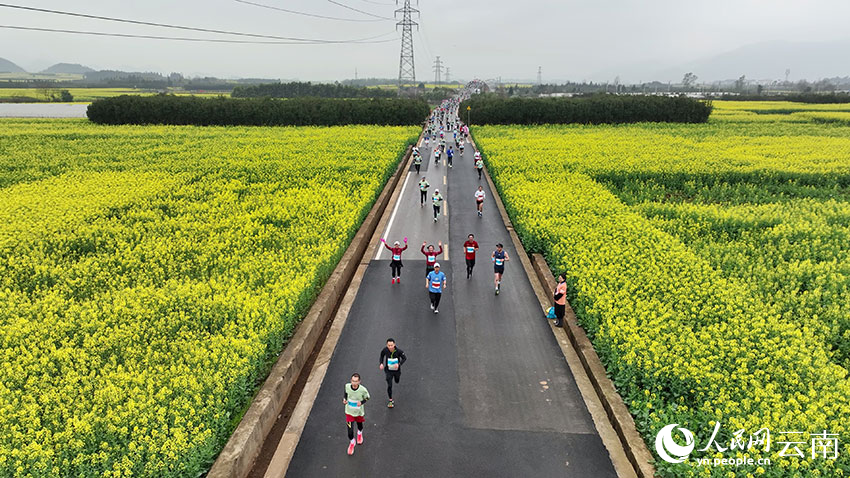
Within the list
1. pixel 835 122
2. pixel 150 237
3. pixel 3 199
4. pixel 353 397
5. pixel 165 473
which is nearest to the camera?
pixel 165 473

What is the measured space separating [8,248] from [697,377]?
18.4 meters

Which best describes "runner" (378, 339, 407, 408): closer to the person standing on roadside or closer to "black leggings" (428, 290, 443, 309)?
"black leggings" (428, 290, 443, 309)

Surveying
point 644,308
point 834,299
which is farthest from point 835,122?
point 644,308

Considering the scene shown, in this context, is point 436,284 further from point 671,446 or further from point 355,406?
point 671,446

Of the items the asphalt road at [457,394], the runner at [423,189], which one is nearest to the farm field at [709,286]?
the asphalt road at [457,394]

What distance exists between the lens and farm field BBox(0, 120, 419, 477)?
6691mm

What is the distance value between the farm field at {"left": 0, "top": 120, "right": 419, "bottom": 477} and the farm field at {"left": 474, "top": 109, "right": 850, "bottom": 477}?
268 inches

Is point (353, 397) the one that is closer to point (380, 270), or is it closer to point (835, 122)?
point (380, 270)

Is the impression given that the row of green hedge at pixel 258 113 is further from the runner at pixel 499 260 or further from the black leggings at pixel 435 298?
the black leggings at pixel 435 298

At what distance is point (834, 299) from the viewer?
35.1ft

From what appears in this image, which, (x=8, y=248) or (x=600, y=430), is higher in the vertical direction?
(x=8, y=248)

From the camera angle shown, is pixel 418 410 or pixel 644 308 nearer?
pixel 418 410

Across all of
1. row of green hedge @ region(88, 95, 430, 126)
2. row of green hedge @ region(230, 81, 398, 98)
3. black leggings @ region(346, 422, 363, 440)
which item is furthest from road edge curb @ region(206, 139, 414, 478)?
row of green hedge @ region(230, 81, 398, 98)

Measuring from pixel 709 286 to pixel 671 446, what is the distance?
18.8ft
